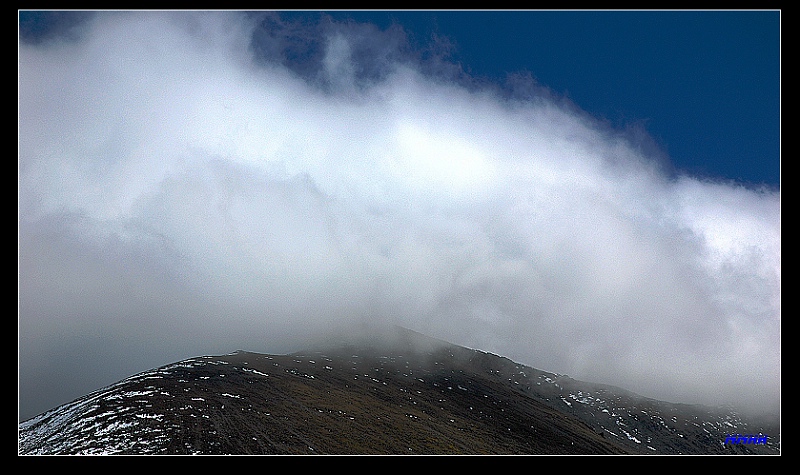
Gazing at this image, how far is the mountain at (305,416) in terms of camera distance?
71062 millimetres

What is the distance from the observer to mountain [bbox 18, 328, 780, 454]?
7106cm

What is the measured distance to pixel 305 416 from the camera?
102m

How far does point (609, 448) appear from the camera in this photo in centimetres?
15538

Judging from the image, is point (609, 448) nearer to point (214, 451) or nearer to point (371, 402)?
point (371, 402)

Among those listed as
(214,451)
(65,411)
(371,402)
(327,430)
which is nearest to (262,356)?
(371,402)

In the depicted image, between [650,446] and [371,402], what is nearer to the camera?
[371,402]
